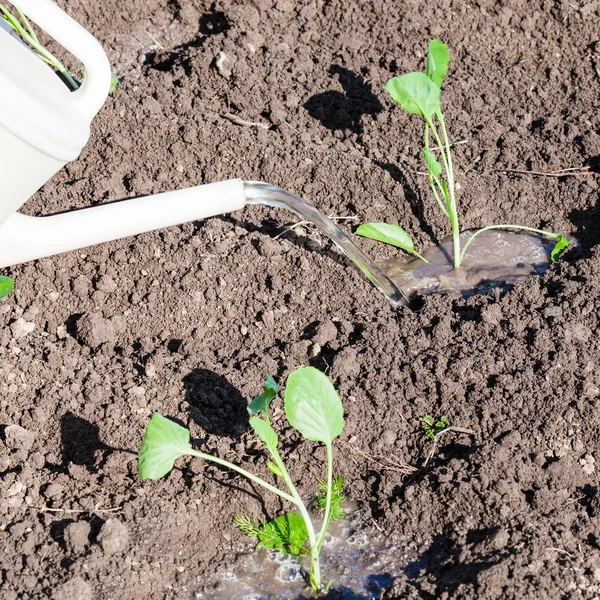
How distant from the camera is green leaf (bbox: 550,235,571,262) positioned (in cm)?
227

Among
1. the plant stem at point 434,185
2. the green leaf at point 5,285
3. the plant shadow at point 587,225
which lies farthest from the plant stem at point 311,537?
the plant shadow at point 587,225

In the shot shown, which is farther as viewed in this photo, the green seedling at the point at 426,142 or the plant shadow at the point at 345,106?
the plant shadow at the point at 345,106

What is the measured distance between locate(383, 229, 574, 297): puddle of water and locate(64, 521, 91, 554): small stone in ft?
3.48

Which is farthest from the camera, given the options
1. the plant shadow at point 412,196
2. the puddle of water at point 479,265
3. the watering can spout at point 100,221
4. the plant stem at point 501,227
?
the plant shadow at point 412,196

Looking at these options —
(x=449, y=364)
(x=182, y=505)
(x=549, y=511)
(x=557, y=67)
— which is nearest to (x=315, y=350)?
(x=449, y=364)

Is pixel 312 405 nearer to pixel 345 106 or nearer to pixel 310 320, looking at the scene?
pixel 310 320

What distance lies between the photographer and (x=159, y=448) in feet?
5.08

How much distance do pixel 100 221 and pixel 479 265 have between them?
109 cm

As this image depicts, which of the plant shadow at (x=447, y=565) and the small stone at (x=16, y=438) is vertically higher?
the small stone at (x=16, y=438)

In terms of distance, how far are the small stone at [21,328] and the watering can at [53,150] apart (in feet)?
1.11

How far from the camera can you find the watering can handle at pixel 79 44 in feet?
4.91

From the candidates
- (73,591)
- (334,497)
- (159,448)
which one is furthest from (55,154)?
(334,497)

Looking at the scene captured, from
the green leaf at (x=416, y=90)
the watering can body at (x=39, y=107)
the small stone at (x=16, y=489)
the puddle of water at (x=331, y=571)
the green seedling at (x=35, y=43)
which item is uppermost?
the watering can body at (x=39, y=107)

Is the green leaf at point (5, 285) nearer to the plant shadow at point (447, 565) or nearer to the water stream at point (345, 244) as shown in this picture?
the water stream at point (345, 244)
